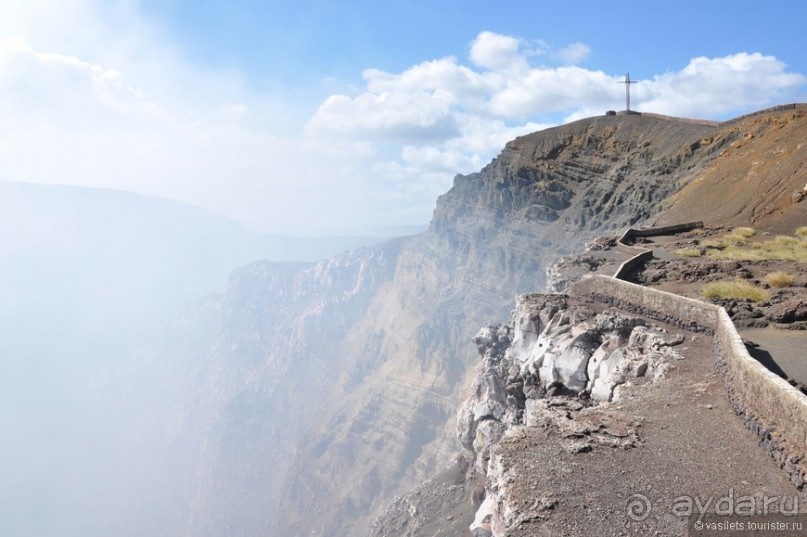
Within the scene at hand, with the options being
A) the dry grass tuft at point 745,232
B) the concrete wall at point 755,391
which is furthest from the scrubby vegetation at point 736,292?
the dry grass tuft at point 745,232

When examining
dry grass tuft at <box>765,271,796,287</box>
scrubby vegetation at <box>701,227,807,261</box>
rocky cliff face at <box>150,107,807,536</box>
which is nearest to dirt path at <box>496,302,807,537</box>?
rocky cliff face at <box>150,107,807,536</box>

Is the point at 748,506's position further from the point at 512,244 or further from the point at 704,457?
the point at 512,244

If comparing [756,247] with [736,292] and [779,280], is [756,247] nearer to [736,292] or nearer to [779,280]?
[779,280]

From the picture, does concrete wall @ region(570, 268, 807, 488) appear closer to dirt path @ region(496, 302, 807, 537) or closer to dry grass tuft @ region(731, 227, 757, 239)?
dirt path @ region(496, 302, 807, 537)

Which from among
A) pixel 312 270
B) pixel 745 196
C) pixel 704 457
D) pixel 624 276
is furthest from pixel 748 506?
pixel 312 270

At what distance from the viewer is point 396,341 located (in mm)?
98438

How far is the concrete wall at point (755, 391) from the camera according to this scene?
7344 mm

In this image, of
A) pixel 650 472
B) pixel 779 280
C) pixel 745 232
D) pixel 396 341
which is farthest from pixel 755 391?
pixel 396 341

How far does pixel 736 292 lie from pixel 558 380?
21.1 ft

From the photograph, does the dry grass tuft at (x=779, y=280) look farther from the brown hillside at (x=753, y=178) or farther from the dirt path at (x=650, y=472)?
the brown hillside at (x=753, y=178)

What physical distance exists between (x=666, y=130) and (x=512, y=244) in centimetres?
2470

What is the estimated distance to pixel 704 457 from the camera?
836cm

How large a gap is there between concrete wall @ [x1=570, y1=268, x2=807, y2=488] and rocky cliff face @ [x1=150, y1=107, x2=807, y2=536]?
555cm

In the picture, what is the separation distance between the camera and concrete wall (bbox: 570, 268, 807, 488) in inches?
289
